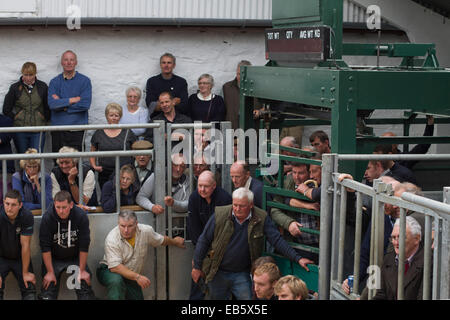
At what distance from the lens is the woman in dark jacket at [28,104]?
430 inches

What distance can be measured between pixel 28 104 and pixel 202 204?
3.48 m

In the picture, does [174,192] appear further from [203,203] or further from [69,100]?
[69,100]

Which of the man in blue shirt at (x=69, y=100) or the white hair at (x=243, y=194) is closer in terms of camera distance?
the white hair at (x=243, y=194)

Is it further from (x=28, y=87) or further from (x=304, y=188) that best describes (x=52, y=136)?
(x=304, y=188)

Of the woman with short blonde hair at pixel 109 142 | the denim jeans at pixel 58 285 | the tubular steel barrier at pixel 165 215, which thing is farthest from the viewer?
the woman with short blonde hair at pixel 109 142

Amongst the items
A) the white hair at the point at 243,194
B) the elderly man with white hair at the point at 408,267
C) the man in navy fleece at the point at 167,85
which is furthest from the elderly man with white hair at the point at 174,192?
the elderly man with white hair at the point at 408,267

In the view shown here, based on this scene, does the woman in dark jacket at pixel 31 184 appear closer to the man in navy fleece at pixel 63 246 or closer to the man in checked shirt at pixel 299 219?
the man in navy fleece at pixel 63 246

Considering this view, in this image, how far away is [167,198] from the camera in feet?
29.2

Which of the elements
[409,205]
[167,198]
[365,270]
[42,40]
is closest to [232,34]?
[42,40]

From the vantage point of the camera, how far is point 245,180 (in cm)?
859

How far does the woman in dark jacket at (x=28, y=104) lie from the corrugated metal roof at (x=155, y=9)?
2.67 feet

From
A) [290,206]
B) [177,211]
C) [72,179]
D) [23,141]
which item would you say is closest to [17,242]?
[72,179]

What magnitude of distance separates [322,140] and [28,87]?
176 inches

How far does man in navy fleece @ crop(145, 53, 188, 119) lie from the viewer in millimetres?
11219
